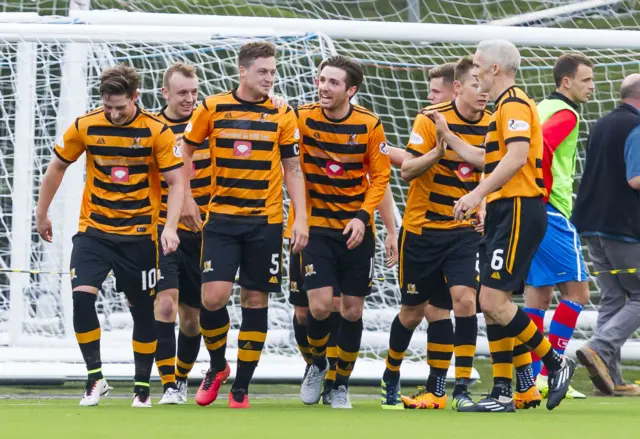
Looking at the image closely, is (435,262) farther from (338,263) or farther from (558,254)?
(558,254)

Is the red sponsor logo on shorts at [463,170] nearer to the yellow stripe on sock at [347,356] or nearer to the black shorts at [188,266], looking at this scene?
the yellow stripe on sock at [347,356]

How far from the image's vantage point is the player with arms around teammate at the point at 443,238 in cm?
753

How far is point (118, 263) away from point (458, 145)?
1.93 m

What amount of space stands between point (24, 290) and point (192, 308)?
2.91m

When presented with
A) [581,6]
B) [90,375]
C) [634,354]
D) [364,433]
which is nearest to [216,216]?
[90,375]

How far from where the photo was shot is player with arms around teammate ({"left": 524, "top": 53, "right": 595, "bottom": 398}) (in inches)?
324

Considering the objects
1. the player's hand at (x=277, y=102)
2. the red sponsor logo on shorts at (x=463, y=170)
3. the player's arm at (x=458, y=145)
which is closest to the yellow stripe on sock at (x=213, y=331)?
the player's hand at (x=277, y=102)

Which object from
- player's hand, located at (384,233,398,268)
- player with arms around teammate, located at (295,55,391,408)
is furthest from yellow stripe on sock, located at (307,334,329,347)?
player's hand, located at (384,233,398,268)

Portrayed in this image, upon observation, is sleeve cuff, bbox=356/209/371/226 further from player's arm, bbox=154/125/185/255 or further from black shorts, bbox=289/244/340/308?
player's arm, bbox=154/125/185/255

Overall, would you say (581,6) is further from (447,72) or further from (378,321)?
(447,72)

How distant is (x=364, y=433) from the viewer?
5.37 metres

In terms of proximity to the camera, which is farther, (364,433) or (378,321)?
(378,321)

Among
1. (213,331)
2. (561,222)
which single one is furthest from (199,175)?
(561,222)

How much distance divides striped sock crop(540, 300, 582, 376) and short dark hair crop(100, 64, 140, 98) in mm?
3073
